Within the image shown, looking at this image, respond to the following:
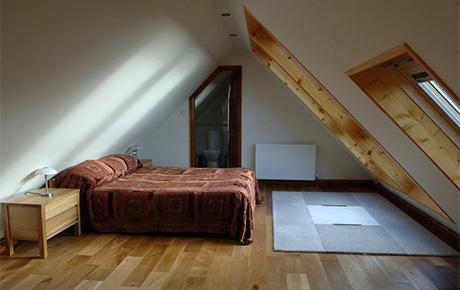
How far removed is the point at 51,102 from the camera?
97.4 inches

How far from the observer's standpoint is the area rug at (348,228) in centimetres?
309

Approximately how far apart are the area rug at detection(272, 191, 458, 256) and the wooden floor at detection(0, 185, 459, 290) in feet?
0.51

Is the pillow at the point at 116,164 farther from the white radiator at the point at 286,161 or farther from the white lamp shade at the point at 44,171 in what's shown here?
the white radiator at the point at 286,161

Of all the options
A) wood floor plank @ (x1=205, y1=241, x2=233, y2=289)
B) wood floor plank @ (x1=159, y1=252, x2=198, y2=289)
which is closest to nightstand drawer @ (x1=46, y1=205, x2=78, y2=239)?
wood floor plank @ (x1=159, y1=252, x2=198, y2=289)

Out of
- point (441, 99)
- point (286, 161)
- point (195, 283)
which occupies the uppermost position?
point (441, 99)

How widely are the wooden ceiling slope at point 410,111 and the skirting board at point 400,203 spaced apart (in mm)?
1297

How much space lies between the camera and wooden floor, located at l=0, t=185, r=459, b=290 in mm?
2490

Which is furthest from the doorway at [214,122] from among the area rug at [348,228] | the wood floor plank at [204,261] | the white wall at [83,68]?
the wood floor plank at [204,261]

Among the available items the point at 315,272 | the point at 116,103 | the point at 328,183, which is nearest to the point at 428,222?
the point at 315,272

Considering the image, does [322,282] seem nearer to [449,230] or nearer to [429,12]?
[449,230]

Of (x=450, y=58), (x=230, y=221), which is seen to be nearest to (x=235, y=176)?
(x=230, y=221)

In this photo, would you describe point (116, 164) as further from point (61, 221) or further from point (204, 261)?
point (204, 261)

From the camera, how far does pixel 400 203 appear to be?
4273mm

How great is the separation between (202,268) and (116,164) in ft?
6.58
